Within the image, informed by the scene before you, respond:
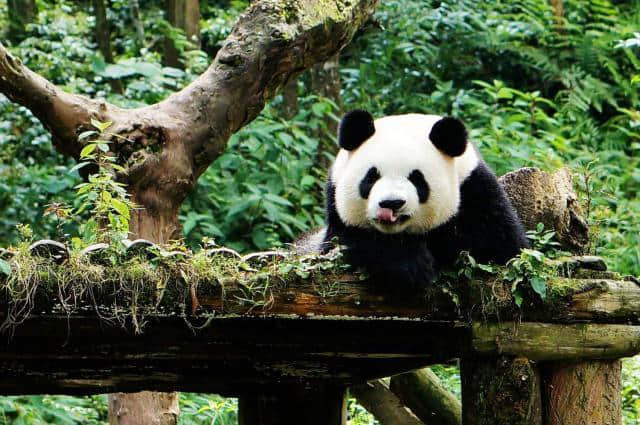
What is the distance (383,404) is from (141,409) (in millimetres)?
1583

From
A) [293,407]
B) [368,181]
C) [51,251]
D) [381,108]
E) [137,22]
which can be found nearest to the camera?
[51,251]

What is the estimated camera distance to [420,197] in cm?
380

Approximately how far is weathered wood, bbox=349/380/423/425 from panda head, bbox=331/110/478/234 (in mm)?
2091

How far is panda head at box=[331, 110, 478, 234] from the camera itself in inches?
147

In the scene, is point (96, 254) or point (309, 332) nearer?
point (96, 254)

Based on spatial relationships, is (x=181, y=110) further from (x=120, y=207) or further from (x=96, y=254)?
(x=96, y=254)

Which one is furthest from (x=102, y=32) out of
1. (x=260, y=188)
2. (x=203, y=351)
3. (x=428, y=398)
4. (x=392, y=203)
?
(x=392, y=203)

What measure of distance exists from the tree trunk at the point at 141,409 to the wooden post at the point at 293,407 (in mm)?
476

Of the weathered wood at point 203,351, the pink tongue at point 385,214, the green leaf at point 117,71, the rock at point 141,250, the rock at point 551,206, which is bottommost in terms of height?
the weathered wood at point 203,351

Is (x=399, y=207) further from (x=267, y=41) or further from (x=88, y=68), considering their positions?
(x=88, y=68)

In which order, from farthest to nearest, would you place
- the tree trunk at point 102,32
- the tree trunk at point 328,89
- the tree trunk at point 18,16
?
the tree trunk at point 18,16
the tree trunk at point 102,32
the tree trunk at point 328,89

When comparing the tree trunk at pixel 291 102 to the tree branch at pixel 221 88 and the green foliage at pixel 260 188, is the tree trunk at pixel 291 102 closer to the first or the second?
the green foliage at pixel 260 188

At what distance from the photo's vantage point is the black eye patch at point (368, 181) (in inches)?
152

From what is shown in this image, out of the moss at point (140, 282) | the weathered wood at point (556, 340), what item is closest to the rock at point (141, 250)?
the moss at point (140, 282)
